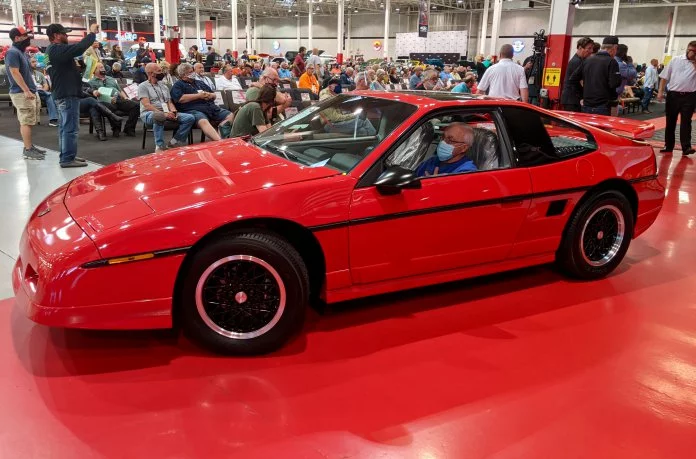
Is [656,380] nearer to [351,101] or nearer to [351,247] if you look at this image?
[351,247]

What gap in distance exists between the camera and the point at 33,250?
2.71m

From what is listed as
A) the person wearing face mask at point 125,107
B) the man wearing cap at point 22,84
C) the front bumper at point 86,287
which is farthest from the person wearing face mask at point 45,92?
the front bumper at point 86,287

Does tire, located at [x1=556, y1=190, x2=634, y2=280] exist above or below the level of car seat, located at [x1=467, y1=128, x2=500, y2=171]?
below

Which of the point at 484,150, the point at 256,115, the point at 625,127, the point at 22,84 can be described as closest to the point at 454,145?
the point at 484,150

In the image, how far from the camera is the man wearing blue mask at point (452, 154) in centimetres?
338

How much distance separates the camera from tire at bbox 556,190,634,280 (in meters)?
3.85

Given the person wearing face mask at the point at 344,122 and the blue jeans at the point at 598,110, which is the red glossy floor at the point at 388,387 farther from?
the blue jeans at the point at 598,110

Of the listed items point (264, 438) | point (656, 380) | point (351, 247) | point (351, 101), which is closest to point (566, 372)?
point (656, 380)

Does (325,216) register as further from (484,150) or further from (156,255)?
(484,150)

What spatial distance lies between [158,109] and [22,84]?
1594 mm

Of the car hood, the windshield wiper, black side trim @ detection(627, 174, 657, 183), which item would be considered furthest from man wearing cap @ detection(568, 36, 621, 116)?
the car hood

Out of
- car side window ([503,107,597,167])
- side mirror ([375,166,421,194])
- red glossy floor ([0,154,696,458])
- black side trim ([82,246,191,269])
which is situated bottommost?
red glossy floor ([0,154,696,458])

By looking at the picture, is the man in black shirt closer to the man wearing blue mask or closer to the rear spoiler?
the rear spoiler

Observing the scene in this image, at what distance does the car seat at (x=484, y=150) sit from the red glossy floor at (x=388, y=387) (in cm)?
87
